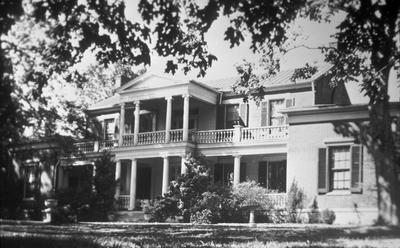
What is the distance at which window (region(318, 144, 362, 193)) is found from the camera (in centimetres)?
804

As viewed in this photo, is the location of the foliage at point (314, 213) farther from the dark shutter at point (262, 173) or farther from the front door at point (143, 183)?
the front door at point (143, 183)

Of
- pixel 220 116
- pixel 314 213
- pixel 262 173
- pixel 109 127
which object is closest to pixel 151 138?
pixel 109 127

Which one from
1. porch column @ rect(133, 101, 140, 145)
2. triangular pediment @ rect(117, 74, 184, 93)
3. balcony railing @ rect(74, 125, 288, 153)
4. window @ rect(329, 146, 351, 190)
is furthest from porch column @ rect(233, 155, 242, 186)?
window @ rect(329, 146, 351, 190)

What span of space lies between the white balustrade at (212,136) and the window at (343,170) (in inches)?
476

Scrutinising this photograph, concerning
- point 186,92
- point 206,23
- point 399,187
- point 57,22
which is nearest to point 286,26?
point 206,23

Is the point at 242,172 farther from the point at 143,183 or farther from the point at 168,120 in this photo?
the point at 143,183

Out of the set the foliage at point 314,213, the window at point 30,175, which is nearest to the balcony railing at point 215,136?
the foliage at point 314,213

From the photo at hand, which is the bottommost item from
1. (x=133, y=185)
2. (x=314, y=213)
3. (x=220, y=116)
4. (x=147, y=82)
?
(x=314, y=213)

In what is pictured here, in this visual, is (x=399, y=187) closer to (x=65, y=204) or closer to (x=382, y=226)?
(x=382, y=226)

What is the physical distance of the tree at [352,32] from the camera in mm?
7551

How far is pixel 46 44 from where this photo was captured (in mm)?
6535

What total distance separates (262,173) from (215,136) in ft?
8.90

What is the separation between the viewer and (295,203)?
42.6 ft

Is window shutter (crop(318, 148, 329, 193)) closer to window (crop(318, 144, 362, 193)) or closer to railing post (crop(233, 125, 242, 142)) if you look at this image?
window (crop(318, 144, 362, 193))
